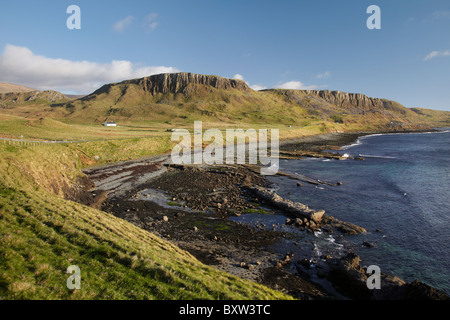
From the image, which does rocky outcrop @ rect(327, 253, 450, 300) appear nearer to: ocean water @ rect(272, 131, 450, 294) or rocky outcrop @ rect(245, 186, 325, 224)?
ocean water @ rect(272, 131, 450, 294)

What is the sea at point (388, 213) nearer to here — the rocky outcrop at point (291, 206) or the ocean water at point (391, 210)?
the ocean water at point (391, 210)

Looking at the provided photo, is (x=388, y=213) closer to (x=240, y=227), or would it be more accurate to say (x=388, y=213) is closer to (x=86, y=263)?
(x=240, y=227)

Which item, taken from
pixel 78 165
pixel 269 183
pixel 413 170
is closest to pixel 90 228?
pixel 269 183

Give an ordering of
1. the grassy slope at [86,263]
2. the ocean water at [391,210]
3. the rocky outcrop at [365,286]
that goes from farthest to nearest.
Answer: the ocean water at [391,210], the rocky outcrop at [365,286], the grassy slope at [86,263]

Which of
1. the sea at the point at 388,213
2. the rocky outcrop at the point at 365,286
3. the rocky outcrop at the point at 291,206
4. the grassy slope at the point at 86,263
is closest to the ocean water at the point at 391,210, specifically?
the sea at the point at 388,213

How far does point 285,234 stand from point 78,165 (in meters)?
54.3

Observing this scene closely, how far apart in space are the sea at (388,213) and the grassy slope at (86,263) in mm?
15598

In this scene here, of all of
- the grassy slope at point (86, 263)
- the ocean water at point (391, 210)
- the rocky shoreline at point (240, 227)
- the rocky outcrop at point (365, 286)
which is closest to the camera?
the grassy slope at point (86, 263)

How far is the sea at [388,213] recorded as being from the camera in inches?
968

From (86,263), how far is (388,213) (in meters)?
42.7

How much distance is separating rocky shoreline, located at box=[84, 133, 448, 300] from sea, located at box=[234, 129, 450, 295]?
238 centimetres

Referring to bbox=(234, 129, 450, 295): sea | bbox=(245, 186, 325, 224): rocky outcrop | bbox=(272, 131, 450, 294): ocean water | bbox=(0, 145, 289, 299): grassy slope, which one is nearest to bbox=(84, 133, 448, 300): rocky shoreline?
bbox=(245, 186, 325, 224): rocky outcrop

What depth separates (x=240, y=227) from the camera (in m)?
31.4
